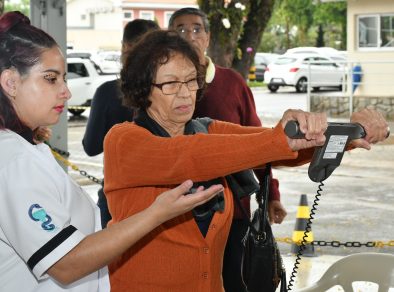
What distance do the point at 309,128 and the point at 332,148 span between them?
0.48 ft

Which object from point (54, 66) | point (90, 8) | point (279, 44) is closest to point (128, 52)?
point (54, 66)

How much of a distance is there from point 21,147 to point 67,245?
285 millimetres

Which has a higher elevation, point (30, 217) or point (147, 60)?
point (147, 60)

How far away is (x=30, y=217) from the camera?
84.3 inches

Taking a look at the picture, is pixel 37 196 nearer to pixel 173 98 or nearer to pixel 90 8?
pixel 173 98

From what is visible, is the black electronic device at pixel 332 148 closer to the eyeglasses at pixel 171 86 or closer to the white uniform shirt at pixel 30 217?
the eyeglasses at pixel 171 86

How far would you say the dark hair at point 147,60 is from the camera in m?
2.88

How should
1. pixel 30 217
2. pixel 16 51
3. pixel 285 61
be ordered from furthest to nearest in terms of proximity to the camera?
pixel 285 61 → pixel 16 51 → pixel 30 217

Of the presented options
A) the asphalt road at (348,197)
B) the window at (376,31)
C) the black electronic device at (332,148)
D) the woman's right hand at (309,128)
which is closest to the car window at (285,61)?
the window at (376,31)

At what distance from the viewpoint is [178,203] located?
91.5 inches

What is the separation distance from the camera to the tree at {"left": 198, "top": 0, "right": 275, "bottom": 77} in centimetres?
1293

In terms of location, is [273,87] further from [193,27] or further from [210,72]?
[210,72]

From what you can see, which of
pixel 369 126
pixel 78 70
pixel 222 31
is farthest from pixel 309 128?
pixel 78 70

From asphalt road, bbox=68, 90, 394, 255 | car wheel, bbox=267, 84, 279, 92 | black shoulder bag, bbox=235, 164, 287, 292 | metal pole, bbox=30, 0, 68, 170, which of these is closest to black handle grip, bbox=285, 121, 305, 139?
black shoulder bag, bbox=235, 164, 287, 292
